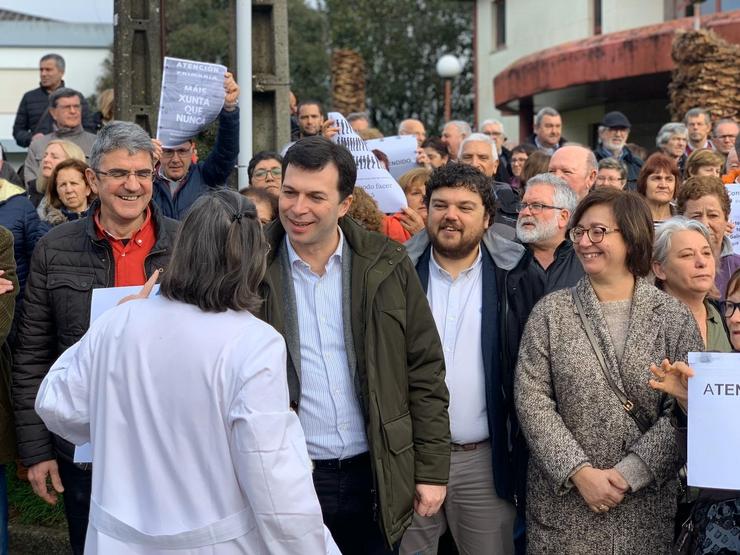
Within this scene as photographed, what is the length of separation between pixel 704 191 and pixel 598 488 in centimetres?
306

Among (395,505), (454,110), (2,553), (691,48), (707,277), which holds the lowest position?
(2,553)

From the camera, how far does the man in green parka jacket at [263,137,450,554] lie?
4270mm

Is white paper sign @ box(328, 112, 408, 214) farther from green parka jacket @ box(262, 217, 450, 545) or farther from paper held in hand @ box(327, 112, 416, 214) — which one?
green parka jacket @ box(262, 217, 450, 545)

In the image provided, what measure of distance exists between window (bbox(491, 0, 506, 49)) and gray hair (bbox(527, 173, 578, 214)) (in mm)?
27083

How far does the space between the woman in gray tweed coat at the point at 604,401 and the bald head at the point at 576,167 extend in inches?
104

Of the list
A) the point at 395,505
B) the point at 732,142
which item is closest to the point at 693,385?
the point at 395,505

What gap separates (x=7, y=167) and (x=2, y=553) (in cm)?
473

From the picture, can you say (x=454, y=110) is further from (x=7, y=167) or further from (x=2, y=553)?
(x=2, y=553)

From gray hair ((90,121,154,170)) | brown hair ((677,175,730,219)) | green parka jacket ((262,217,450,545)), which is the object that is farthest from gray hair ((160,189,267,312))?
brown hair ((677,175,730,219))

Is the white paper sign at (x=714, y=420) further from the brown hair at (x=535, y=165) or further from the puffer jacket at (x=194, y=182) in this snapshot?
the brown hair at (x=535, y=165)

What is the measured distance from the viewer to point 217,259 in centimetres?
340

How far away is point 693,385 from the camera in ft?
13.1

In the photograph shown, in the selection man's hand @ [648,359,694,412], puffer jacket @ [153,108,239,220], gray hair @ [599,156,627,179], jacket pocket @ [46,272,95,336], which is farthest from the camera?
gray hair @ [599,156,627,179]

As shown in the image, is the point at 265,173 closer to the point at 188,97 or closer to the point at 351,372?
the point at 188,97
